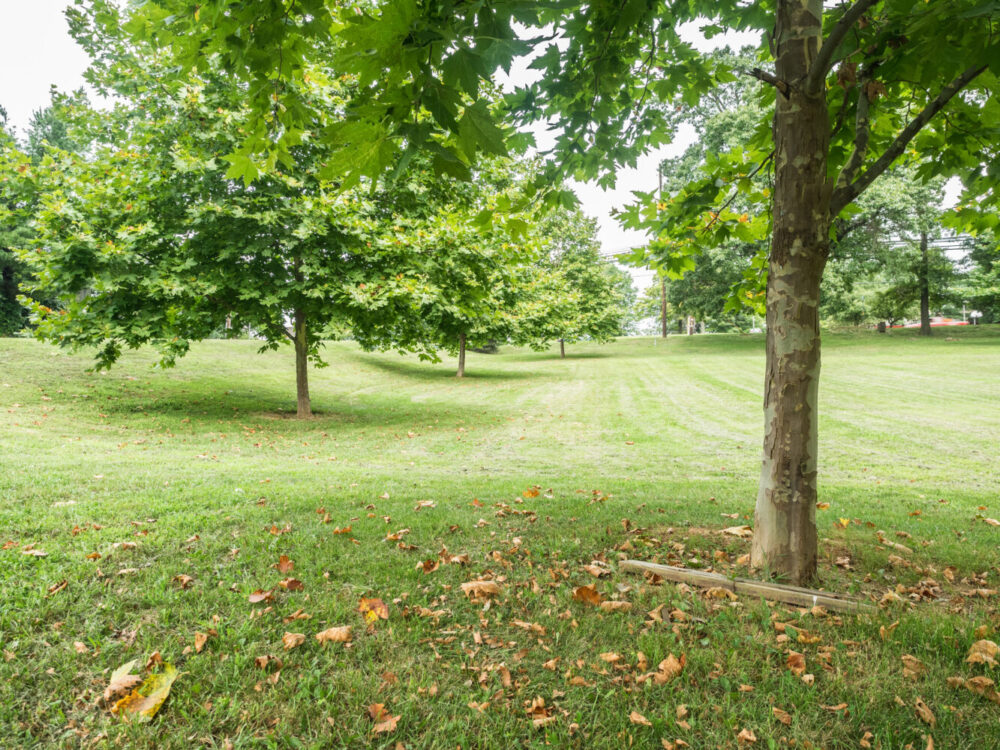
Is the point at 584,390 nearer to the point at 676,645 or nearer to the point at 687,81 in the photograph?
the point at 687,81

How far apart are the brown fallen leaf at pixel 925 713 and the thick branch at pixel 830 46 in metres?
3.14

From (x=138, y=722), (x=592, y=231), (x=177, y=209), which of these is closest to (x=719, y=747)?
(x=138, y=722)

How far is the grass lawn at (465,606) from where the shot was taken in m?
2.09

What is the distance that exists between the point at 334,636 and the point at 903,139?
4.20 metres

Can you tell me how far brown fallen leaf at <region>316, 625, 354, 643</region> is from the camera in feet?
8.50

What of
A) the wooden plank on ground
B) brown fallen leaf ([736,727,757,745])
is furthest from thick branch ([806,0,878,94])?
brown fallen leaf ([736,727,757,745])

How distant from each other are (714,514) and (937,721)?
299 centimetres

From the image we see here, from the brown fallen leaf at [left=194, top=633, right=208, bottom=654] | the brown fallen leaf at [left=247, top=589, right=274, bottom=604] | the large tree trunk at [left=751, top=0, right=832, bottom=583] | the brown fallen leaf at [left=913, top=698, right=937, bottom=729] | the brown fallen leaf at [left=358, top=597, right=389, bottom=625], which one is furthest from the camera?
the large tree trunk at [left=751, top=0, right=832, bottom=583]

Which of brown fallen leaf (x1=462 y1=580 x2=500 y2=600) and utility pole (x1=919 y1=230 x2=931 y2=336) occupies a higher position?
utility pole (x1=919 y1=230 x2=931 y2=336)

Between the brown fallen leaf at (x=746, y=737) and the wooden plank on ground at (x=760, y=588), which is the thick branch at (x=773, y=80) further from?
the brown fallen leaf at (x=746, y=737)

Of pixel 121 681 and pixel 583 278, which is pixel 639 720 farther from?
pixel 583 278

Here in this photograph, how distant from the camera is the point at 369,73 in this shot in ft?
5.73

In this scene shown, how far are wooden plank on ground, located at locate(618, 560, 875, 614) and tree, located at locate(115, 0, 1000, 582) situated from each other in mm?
256

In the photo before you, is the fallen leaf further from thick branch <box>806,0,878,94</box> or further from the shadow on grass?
the shadow on grass
